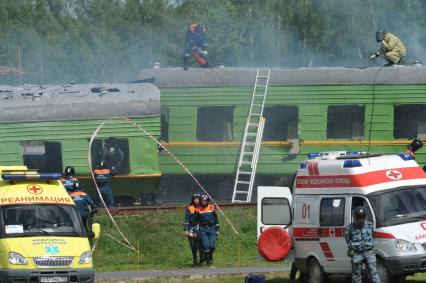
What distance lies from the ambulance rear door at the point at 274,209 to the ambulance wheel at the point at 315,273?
83 cm

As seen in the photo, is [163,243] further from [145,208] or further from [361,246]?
[361,246]

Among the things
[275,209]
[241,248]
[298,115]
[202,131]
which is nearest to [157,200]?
[202,131]

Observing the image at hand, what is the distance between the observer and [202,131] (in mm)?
32156

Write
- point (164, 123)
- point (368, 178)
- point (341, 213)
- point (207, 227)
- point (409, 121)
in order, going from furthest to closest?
1. point (164, 123)
2. point (409, 121)
3. point (207, 227)
4. point (341, 213)
5. point (368, 178)

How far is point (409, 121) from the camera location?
105ft

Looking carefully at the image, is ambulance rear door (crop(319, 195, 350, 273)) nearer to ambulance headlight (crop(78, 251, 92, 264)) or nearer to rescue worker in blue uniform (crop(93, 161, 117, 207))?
ambulance headlight (crop(78, 251, 92, 264))

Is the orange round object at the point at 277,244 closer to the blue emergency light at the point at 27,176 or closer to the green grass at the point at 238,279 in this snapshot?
the green grass at the point at 238,279

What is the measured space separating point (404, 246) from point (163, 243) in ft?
28.5

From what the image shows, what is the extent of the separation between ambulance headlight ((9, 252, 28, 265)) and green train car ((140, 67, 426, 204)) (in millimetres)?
13470

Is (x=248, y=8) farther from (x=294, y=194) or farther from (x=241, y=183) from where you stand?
(x=294, y=194)

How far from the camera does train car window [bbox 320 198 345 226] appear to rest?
64.1 ft

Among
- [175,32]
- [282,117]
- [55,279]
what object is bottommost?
[55,279]

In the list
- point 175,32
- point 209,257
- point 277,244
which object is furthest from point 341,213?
→ point 175,32

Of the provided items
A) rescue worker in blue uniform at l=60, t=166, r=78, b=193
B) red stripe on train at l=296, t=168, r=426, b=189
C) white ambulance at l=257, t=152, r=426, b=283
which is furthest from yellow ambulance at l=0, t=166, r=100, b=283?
rescue worker in blue uniform at l=60, t=166, r=78, b=193
